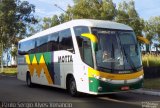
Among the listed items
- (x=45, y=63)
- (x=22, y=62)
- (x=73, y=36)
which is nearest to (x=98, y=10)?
(x=22, y=62)

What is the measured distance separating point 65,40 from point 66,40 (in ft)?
0.54

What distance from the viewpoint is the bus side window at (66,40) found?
1836cm

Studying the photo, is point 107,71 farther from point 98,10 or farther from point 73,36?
point 98,10

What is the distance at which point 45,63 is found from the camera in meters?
22.2

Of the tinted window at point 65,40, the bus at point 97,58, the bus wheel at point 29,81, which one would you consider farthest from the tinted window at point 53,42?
the bus wheel at point 29,81

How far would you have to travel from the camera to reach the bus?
53.2 ft

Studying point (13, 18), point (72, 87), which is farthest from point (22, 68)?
point (13, 18)

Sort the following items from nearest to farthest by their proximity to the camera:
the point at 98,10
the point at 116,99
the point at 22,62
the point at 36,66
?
the point at 116,99, the point at 36,66, the point at 22,62, the point at 98,10

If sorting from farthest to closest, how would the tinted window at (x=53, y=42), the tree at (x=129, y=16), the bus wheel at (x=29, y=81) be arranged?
the tree at (x=129, y=16), the bus wheel at (x=29, y=81), the tinted window at (x=53, y=42)

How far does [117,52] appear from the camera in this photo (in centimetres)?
1666

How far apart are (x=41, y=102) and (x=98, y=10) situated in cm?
4340

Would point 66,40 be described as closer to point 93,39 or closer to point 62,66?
point 62,66

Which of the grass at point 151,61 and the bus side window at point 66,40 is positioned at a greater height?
the bus side window at point 66,40

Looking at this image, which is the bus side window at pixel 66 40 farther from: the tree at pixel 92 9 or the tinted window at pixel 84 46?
the tree at pixel 92 9
